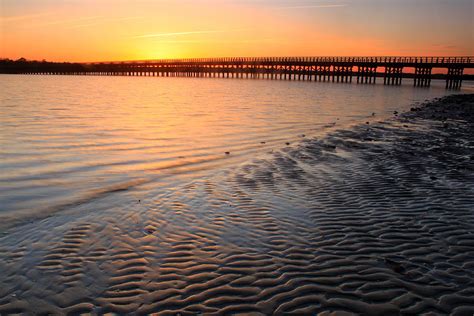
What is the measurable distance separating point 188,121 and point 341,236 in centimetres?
1330

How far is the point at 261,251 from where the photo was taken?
14.9 feet

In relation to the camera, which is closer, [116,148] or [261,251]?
[261,251]

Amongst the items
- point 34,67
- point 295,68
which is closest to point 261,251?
point 295,68

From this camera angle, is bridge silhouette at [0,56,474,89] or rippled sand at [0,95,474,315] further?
bridge silhouette at [0,56,474,89]

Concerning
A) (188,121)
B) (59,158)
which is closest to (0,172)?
(59,158)

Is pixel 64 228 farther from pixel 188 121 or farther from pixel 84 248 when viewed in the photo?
pixel 188 121

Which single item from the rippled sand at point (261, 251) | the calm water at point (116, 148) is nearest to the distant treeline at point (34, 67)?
the calm water at point (116, 148)

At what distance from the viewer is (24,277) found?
153 inches

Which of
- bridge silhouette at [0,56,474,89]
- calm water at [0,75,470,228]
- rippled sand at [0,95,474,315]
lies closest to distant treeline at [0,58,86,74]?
bridge silhouette at [0,56,474,89]

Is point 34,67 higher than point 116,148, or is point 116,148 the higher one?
point 34,67

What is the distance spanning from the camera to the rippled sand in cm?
348

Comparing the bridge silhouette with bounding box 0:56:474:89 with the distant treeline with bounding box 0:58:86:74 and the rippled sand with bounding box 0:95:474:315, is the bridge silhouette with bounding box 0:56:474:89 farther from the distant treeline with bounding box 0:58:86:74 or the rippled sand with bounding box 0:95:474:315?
the rippled sand with bounding box 0:95:474:315

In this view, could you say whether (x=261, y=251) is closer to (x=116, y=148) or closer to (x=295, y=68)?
(x=116, y=148)

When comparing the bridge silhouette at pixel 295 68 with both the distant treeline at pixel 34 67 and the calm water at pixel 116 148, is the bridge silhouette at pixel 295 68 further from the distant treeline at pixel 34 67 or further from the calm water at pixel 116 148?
the calm water at pixel 116 148
